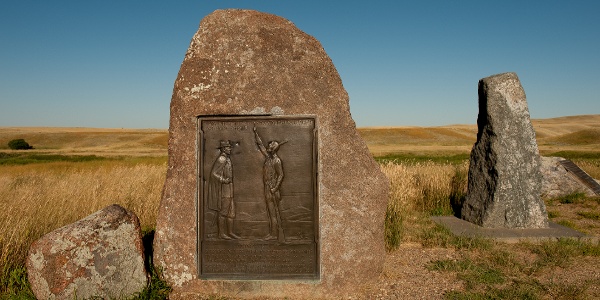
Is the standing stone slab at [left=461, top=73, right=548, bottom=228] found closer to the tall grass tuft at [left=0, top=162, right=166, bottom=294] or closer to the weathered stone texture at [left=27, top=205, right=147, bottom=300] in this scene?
the weathered stone texture at [left=27, top=205, right=147, bottom=300]

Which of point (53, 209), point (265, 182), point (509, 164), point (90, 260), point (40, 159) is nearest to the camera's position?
point (90, 260)

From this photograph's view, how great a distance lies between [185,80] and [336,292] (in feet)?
9.38

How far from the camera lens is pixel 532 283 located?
4.74 m

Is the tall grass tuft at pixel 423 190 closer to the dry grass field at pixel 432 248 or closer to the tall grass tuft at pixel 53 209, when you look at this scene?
the dry grass field at pixel 432 248

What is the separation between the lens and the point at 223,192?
4.30 metres

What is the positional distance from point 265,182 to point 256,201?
24 centimetres

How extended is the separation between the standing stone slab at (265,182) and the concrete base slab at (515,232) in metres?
3.27

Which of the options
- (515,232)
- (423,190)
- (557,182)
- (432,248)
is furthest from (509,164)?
(557,182)

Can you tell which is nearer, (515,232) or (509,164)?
(515,232)

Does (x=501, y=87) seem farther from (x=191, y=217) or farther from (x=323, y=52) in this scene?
(x=191, y=217)

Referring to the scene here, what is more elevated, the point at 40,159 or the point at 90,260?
the point at 90,260

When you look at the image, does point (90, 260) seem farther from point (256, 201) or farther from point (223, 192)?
point (256, 201)

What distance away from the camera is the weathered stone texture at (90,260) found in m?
3.83

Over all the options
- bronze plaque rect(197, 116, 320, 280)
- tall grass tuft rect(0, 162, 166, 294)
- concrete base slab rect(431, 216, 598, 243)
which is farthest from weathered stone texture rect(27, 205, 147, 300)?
concrete base slab rect(431, 216, 598, 243)
